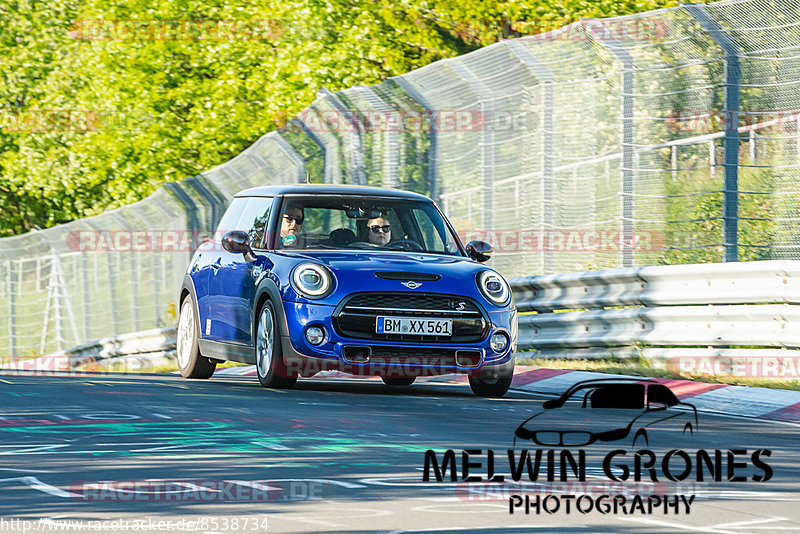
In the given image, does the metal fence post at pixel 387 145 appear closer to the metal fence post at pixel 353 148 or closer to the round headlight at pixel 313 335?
the metal fence post at pixel 353 148

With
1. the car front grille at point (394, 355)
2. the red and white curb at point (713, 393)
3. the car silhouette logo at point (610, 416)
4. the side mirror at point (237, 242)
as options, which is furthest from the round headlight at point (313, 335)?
the red and white curb at point (713, 393)

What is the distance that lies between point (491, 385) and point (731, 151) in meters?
2.86

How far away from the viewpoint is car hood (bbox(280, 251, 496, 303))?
1129 centimetres

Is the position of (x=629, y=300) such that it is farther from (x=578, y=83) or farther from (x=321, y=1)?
(x=321, y=1)

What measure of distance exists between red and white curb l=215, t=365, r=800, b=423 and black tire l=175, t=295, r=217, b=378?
2298 millimetres

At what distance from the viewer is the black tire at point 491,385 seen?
12.0 meters

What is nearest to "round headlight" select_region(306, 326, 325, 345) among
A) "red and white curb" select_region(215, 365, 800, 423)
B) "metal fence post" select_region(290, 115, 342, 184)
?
"red and white curb" select_region(215, 365, 800, 423)

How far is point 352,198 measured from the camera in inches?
505

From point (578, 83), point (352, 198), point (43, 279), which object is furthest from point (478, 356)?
point (43, 279)

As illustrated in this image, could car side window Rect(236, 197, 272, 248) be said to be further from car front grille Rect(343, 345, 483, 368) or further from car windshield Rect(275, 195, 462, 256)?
car front grille Rect(343, 345, 483, 368)

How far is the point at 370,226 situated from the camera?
1267cm

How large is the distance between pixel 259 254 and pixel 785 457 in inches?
207

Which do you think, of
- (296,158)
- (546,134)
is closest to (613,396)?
(546,134)

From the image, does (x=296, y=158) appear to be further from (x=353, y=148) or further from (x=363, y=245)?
(x=363, y=245)
